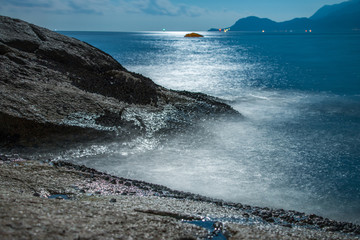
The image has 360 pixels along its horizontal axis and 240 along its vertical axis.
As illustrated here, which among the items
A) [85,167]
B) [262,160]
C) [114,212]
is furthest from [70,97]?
[262,160]

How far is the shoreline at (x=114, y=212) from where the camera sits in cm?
454

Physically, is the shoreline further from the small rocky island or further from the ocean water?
the ocean water

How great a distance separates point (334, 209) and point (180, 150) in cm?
589

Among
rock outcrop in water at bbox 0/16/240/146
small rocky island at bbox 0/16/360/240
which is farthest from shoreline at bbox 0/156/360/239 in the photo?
rock outcrop in water at bbox 0/16/240/146

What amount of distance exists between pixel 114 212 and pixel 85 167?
168 inches

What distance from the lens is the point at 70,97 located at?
40.6 ft

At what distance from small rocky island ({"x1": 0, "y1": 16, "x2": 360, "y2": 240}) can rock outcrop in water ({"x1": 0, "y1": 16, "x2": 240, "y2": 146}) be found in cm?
4

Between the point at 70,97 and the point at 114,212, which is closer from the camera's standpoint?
the point at 114,212

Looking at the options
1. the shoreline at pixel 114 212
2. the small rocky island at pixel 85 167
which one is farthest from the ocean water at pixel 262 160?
the shoreline at pixel 114 212

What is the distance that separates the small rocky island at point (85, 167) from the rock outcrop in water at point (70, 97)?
4 centimetres

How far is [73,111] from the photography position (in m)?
11.9

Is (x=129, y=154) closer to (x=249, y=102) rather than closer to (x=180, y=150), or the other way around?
(x=180, y=150)

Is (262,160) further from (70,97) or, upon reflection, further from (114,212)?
(70,97)

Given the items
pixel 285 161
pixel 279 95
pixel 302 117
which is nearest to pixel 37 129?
pixel 285 161
